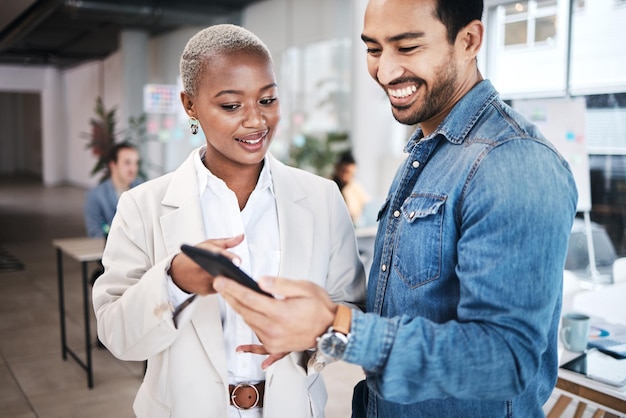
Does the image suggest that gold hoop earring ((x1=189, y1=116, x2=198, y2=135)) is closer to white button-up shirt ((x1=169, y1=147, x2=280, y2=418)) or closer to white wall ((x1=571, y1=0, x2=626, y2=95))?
white button-up shirt ((x1=169, y1=147, x2=280, y2=418))

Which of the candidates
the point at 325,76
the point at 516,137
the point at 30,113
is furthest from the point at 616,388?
the point at 30,113

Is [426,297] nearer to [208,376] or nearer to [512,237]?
[512,237]

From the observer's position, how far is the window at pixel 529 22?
5.37 m

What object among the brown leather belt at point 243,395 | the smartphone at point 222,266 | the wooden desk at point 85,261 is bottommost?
the wooden desk at point 85,261

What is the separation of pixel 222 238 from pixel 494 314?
1.92 feet

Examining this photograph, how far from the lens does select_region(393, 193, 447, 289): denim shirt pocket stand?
103 cm

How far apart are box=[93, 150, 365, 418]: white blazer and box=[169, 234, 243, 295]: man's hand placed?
0.11m

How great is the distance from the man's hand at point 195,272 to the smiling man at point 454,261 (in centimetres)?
15

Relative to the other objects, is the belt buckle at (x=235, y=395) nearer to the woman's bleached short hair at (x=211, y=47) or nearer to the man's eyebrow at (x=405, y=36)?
the woman's bleached short hair at (x=211, y=47)

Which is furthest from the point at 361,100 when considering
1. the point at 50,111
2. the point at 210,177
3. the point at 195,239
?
the point at 50,111

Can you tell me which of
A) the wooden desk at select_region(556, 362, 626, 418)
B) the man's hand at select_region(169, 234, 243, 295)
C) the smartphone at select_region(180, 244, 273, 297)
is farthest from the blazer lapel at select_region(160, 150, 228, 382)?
the wooden desk at select_region(556, 362, 626, 418)

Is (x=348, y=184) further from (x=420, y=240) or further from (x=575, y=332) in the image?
(x=420, y=240)

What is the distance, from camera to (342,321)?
904mm

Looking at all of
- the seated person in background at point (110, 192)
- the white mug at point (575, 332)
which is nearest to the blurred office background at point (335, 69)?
the seated person in background at point (110, 192)
